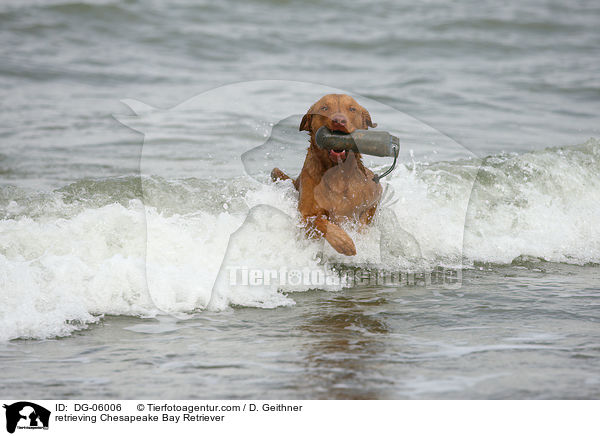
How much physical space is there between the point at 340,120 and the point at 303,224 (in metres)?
0.91

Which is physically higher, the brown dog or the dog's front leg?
the brown dog

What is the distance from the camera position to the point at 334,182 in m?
5.11

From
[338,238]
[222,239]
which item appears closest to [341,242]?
[338,238]

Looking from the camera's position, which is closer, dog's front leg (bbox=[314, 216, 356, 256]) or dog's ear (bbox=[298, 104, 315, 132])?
dog's front leg (bbox=[314, 216, 356, 256])

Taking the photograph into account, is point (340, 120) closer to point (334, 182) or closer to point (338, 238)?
point (334, 182)

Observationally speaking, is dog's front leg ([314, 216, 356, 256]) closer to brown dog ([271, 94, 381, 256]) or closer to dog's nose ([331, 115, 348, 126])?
brown dog ([271, 94, 381, 256])

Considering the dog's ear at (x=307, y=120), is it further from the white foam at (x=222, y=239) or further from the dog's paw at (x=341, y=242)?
the dog's paw at (x=341, y=242)

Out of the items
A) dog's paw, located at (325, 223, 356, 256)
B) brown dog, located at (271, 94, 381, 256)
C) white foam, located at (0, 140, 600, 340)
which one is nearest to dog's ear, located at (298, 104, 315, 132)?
brown dog, located at (271, 94, 381, 256)
